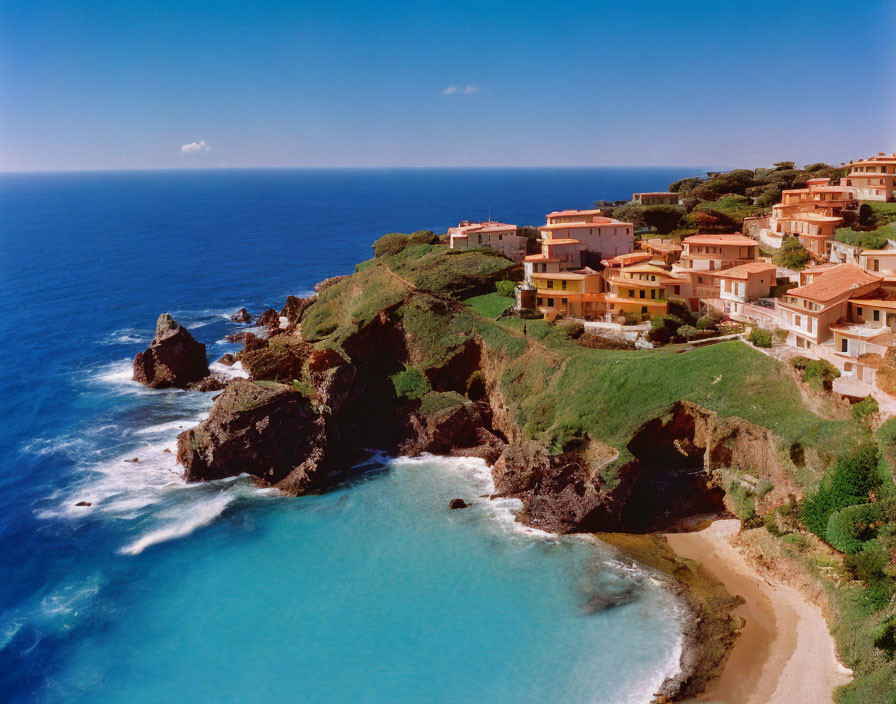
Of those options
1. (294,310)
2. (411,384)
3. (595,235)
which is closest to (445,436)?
(411,384)

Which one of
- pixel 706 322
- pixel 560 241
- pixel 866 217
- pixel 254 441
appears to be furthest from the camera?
pixel 866 217

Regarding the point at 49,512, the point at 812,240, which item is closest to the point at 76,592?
the point at 49,512

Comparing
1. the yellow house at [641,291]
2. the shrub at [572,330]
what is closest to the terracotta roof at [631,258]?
the yellow house at [641,291]

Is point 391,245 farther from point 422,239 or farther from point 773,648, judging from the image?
point 773,648

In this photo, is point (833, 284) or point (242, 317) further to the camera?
point (242, 317)

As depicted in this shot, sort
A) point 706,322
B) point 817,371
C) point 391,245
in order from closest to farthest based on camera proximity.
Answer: point 817,371 → point 706,322 → point 391,245

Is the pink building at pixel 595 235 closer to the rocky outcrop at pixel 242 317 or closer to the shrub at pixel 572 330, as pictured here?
the shrub at pixel 572 330

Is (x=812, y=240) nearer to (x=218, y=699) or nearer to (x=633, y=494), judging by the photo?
(x=633, y=494)
